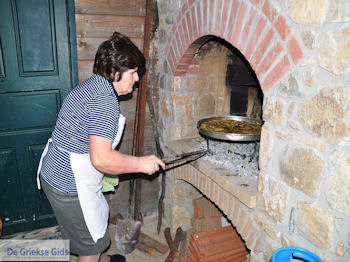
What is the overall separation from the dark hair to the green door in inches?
50.6

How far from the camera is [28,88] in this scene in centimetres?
303

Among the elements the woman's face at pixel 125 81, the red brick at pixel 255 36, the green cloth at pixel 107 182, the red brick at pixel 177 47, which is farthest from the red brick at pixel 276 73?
the green cloth at pixel 107 182

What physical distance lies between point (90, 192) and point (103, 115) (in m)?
0.67

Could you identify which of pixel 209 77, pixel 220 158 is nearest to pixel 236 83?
pixel 209 77

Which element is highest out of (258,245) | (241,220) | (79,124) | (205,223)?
(79,124)

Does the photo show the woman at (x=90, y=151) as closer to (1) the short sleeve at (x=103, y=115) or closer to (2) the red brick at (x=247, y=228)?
(1) the short sleeve at (x=103, y=115)

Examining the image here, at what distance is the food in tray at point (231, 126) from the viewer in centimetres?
273

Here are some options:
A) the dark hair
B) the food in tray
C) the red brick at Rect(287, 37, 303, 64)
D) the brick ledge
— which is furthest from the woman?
the red brick at Rect(287, 37, 303, 64)

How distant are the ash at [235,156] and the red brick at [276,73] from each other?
0.78 metres

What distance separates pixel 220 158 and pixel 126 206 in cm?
163

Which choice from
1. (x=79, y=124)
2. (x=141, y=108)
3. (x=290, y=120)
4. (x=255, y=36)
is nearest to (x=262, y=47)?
(x=255, y=36)

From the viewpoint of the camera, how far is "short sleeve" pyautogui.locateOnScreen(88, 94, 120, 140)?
1.80 metres

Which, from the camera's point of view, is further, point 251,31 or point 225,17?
point 225,17

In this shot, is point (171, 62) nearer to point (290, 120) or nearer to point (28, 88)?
point (28, 88)
